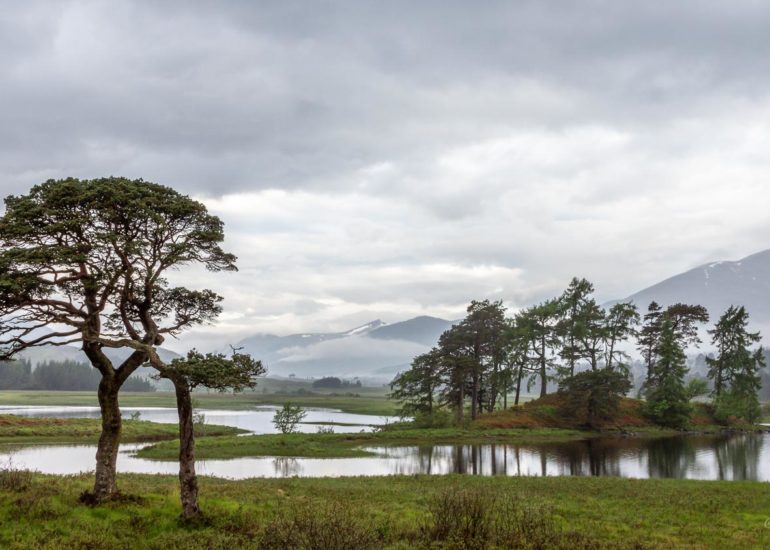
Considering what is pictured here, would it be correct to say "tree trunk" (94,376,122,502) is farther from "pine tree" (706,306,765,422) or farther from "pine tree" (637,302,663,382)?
"pine tree" (706,306,765,422)

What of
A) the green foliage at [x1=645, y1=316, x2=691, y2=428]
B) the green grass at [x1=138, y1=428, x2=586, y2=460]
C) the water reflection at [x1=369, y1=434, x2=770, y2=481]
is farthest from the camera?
the green foliage at [x1=645, y1=316, x2=691, y2=428]

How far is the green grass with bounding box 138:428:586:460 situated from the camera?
2308 inches

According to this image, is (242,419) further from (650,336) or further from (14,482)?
(14,482)

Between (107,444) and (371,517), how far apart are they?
1091 cm

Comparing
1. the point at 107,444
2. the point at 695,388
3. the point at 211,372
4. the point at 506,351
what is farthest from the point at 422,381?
the point at 211,372

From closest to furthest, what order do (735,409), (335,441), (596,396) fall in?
(335,441)
(596,396)
(735,409)

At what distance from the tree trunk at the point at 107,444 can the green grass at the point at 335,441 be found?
3557 centimetres

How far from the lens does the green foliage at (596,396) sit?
8394cm

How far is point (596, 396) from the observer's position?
3314 inches

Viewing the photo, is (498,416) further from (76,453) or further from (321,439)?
(76,453)

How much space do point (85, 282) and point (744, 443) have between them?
8159cm

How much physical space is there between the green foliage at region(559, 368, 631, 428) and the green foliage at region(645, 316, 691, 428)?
7.61 m

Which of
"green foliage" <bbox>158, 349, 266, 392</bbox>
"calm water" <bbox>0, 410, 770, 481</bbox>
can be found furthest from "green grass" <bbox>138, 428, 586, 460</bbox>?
"green foliage" <bbox>158, 349, 266, 392</bbox>

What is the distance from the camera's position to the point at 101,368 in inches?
838
